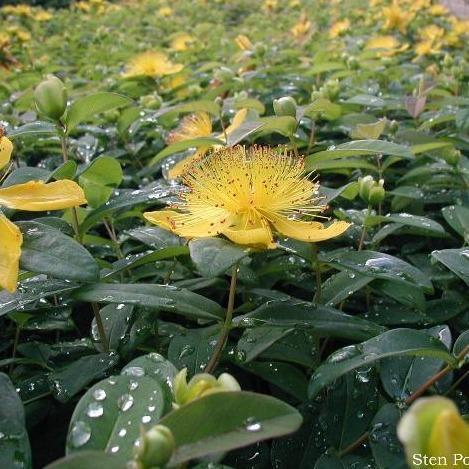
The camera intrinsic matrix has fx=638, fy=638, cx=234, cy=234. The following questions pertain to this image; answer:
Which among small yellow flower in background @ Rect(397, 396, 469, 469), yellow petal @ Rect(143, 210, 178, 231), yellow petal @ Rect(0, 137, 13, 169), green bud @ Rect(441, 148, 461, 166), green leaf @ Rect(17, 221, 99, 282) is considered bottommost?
green bud @ Rect(441, 148, 461, 166)

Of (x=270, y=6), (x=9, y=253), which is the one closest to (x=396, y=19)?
(x=270, y=6)

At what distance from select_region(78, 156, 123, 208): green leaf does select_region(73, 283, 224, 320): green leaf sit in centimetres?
25

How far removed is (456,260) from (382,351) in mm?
220

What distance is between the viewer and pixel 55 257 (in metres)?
0.67

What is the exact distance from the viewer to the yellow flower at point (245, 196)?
78cm

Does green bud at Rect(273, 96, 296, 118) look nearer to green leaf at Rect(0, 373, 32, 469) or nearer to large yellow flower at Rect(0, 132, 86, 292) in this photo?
large yellow flower at Rect(0, 132, 86, 292)

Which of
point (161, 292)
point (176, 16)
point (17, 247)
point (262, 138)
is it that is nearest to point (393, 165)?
point (262, 138)

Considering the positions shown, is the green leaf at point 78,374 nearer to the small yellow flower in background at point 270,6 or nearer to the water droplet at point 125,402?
the water droplet at point 125,402

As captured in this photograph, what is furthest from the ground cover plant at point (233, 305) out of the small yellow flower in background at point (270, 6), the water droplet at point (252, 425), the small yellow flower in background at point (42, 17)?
the small yellow flower in background at point (270, 6)

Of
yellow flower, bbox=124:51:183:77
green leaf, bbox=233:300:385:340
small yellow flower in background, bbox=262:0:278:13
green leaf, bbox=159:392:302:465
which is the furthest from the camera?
small yellow flower in background, bbox=262:0:278:13

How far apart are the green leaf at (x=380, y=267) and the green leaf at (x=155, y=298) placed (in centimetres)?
17

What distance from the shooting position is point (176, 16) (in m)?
4.36

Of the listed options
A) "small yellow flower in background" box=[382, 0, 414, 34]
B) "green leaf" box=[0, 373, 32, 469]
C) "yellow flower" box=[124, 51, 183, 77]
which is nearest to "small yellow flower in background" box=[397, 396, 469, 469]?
"green leaf" box=[0, 373, 32, 469]

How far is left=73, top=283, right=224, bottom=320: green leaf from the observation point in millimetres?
701
